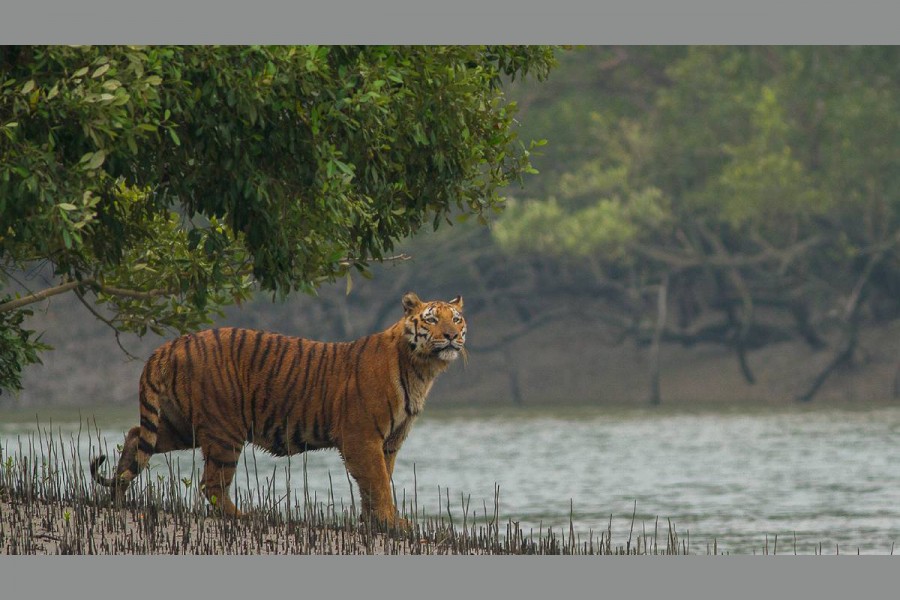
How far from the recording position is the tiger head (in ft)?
44.0

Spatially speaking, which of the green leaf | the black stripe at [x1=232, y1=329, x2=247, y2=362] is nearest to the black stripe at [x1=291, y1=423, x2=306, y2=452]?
the black stripe at [x1=232, y1=329, x2=247, y2=362]

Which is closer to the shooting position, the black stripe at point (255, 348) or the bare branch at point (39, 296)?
the bare branch at point (39, 296)

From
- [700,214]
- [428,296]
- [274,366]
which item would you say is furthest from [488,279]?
[274,366]

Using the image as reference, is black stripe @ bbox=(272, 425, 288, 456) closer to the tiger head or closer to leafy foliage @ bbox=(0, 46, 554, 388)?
leafy foliage @ bbox=(0, 46, 554, 388)

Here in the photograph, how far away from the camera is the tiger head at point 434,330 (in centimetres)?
1340

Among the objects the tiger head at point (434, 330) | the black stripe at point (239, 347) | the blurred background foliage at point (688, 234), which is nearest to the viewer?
the tiger head at point (434, 330)

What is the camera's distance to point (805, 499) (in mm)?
23812

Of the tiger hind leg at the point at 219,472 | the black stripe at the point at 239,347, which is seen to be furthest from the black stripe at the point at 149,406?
the black stripe at the point at 239,347

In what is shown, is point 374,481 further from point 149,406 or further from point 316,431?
point 149,406

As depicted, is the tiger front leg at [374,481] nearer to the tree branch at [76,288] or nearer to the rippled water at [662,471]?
the rippled water at [662,471]

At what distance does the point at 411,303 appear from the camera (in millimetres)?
13531

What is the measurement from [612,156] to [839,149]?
6.25 m

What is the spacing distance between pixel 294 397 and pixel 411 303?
1.29m

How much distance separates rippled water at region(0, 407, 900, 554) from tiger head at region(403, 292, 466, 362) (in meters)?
1.71
